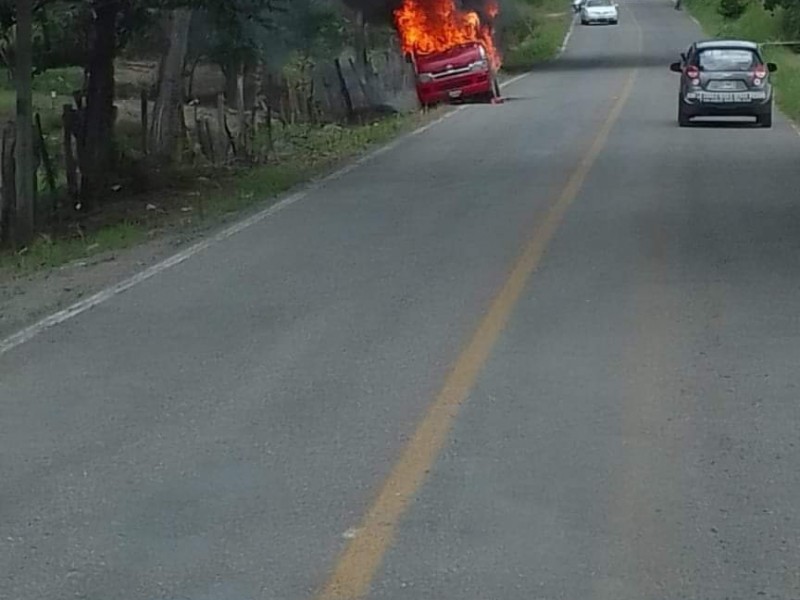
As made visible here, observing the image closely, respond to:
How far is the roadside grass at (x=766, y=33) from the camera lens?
3628 cm

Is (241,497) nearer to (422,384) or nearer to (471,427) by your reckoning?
(471,427)

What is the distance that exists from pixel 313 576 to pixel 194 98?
3213 centimetres

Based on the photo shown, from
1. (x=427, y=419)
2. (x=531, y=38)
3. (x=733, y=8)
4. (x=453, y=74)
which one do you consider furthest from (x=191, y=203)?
(x=733, y=8)

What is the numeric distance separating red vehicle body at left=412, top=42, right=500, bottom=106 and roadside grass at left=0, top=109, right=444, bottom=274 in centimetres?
629

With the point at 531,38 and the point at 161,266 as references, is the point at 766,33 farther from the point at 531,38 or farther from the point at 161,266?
the point at 161,266

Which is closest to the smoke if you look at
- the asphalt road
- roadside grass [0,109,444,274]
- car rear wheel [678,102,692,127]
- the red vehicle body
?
the red vehicle body

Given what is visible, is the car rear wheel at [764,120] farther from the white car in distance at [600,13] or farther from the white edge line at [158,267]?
the white car in distance at [600,13]

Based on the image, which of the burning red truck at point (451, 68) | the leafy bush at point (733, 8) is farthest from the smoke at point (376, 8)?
the leafy bush at point (733, 8)

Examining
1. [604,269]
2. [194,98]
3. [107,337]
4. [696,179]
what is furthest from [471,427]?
[194,98]

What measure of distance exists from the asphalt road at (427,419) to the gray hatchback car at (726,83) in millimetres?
12475

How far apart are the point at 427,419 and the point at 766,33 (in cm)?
5908

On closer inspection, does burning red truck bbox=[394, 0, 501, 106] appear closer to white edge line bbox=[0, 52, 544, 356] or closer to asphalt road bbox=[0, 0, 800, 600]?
white edge line bbox=[0, 52, 544, 356]

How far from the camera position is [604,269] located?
43.8 ft

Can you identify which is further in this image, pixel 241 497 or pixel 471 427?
pixel 471 427
